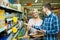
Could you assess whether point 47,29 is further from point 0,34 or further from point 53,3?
point 53,3

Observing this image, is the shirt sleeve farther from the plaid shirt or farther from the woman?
the woman

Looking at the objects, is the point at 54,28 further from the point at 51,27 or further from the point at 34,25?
the point at 34,25

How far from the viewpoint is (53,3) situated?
838 centimetres

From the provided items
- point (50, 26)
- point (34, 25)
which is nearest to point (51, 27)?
point (50, 26)

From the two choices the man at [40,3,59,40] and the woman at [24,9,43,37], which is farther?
the woman at [24,9,43,37]

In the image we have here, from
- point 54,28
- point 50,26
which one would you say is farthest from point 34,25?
point 54,28

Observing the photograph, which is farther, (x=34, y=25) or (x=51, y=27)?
(x=34, y=25)

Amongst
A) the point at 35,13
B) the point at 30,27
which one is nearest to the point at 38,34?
the point at 30,27

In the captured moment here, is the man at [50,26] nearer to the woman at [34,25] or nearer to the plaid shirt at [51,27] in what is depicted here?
the plaid shirt at [51,27]

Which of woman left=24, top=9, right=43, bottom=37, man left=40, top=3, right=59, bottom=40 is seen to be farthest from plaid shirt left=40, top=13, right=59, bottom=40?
woman left=24, top=9, right=43, bottom=37

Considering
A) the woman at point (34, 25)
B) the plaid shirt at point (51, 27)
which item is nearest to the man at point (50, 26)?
the plaid shirt at point (51, 27)

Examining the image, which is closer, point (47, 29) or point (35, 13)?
point (47, 29)

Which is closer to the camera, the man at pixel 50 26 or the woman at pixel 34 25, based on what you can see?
the man at pixel 50 26

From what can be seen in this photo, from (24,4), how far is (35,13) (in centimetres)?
381
